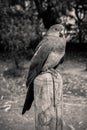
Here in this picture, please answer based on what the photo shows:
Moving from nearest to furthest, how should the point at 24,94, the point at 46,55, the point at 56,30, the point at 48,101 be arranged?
the point at 48,101 < the point at 56,30 < the point at 46,55 < the point at 24,94

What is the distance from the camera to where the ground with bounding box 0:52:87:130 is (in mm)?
6531

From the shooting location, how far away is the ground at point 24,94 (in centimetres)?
653

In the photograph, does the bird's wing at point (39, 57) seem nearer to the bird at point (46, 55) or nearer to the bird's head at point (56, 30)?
the bird at point (46, 55)

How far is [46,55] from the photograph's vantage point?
488 centimetres

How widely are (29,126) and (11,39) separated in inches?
148

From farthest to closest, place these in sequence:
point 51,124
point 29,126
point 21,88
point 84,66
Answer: point 84,66, point 21,88, point 29,126, point 51,124

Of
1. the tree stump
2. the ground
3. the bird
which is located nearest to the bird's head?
the bird

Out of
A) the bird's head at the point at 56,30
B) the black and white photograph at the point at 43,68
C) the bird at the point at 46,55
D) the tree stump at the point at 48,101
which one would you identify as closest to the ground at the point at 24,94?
the black and white photograph at the point at 43,68

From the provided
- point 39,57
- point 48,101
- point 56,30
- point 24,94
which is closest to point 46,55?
point 39,57

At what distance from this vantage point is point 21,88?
27.7ft

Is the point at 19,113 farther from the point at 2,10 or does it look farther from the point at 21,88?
the point at 2,10

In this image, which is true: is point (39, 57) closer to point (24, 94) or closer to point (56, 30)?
point (56, 30)

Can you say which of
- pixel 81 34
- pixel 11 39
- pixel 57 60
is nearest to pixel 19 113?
pixel 57 60

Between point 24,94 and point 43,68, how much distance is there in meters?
3.36
